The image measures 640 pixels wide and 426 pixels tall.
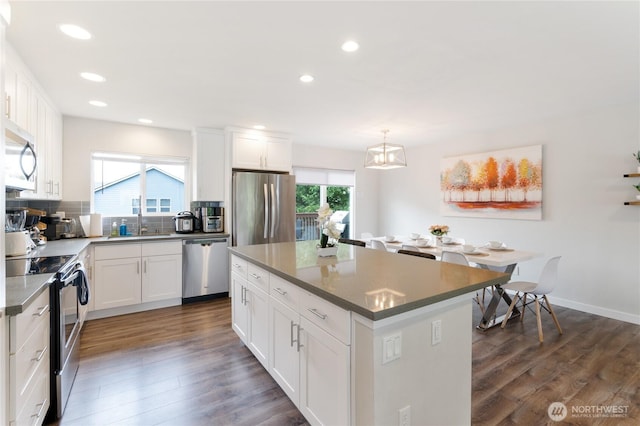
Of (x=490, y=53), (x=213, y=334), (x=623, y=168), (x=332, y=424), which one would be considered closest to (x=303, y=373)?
(x=332, y=424)

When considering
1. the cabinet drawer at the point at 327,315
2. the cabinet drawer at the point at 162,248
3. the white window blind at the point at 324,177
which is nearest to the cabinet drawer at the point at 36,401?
the cabinet drawer at the point at 327,315

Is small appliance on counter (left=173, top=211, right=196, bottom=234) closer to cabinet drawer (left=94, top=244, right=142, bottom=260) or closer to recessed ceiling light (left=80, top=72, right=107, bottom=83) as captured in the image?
cabinet drawer (left=94, top=244, right=142, bottom=260)

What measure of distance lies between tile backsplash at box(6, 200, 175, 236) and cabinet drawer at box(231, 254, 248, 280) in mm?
2178

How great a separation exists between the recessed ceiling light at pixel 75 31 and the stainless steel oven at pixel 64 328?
1.57m

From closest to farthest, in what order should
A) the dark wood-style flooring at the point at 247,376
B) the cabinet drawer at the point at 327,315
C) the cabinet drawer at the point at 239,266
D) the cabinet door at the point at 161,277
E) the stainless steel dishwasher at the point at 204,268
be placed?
1. the cabinet drawer at the point at 327,315
2. the dark wood-style flooring at the point at 247,376
3. the cabinet drawer at the point at 239,266
4. the cabinet door at the point at 161,277
5. the stainless steel dishwasher at the point at 204,268

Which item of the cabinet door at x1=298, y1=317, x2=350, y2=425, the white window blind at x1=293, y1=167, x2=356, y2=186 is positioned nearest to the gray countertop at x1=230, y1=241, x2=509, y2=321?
the cabinet door at x1=298, y1=317, x2=350, y2=425

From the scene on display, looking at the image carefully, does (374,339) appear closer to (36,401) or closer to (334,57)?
(36,401)

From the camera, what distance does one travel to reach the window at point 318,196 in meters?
5.79

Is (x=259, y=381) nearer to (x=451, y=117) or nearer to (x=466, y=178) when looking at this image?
(x=451, y=117)

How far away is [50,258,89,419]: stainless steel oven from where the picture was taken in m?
1.84

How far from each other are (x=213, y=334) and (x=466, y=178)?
4.32m

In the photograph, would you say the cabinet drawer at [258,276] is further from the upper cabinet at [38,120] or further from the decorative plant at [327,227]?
the upper cabinet at [38,120]

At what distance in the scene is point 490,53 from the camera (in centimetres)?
223
